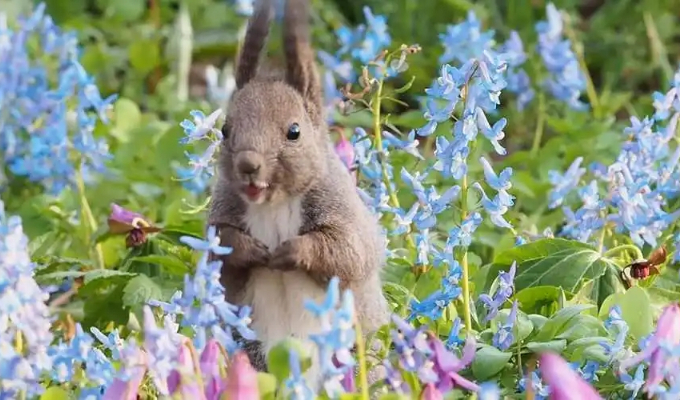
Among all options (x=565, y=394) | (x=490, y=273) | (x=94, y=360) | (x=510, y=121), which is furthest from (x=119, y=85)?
(x=565, y=394)

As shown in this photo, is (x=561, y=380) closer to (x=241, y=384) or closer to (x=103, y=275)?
(x=241, y=384)

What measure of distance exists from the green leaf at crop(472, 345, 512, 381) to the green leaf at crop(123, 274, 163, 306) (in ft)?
3.08

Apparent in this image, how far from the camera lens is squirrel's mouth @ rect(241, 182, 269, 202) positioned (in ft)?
8.83

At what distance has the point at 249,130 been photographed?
2725 millimetres

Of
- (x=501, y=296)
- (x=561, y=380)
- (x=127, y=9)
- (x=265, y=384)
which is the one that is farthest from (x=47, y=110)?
(x=561, y=380)

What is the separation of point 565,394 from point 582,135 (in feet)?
7.97

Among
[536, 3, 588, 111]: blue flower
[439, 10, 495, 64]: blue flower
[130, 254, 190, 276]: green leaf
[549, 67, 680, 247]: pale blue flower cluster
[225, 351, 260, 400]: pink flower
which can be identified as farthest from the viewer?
[536, 3, 588, 111]: blue flower

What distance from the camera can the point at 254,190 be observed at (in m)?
2.70

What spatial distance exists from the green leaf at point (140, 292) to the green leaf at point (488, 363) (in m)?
0.94

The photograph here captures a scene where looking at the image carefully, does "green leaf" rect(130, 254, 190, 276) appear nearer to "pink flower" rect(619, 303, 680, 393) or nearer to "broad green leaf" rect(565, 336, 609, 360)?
"broad green leaf" rect(565, 336, 609, 360)

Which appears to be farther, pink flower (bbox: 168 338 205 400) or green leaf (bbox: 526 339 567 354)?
green leaf (bbox: 526 339 567 354)

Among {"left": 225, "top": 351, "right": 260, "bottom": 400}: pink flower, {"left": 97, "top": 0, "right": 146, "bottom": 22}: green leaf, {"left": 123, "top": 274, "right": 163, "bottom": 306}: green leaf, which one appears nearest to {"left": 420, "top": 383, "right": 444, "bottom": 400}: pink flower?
{"left": 225, "top": 351, "right": 260, "bottom": 400}: pink flower

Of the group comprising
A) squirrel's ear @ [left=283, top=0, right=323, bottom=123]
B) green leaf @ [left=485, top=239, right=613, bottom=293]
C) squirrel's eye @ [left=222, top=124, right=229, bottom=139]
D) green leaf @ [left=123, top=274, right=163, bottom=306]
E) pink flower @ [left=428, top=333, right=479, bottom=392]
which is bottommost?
pink flower @ [left=428, top=333, right=479, bottom=392]

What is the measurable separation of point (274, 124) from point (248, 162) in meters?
0.11
